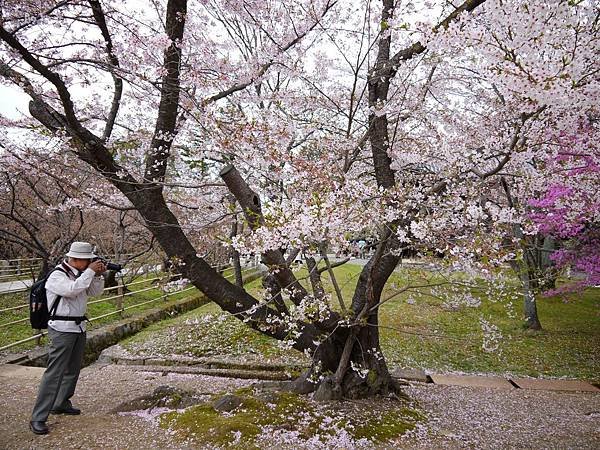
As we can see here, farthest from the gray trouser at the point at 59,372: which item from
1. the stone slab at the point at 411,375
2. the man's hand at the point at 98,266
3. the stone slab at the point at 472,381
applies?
the stone slab at the point at 472,381

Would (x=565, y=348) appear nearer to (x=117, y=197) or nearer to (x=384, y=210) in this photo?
(x=384, y=210)

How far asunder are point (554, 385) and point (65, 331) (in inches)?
237

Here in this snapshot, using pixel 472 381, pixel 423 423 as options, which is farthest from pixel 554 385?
pixel 423 423

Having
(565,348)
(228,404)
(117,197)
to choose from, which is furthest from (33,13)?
(565,348)

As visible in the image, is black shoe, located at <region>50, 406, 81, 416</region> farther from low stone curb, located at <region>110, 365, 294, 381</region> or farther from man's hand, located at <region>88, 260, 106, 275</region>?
low stone curb, located at <region>110, 365, 294, 381</region>

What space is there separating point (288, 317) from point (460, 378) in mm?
3414

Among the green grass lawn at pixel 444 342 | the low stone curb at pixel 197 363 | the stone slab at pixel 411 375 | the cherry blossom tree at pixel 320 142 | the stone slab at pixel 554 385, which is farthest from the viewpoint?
the green grass lawn at pixel 444 342

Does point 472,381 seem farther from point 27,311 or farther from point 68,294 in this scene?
point 27,311

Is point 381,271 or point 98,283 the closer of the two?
point 98,283

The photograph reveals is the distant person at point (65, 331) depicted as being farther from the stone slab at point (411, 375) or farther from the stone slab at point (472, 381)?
the stone slab at point (472, 381)

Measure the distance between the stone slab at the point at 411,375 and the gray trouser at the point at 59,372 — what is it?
3.95 metres

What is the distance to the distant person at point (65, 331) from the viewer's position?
3439mm

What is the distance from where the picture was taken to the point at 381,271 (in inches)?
171

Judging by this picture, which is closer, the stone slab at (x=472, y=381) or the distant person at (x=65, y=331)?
the distant person at (x=65, y=331)
